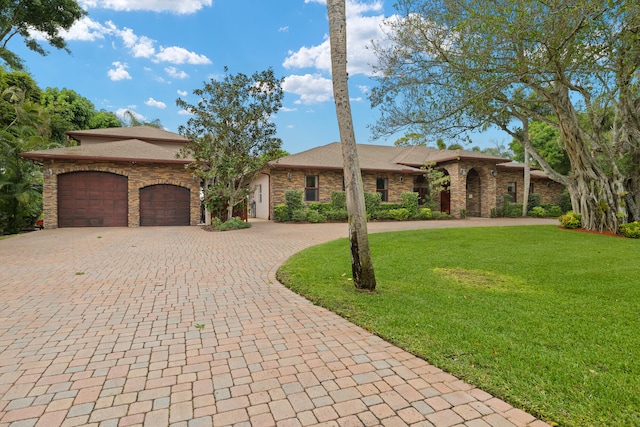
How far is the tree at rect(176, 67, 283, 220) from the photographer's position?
14.1 meters

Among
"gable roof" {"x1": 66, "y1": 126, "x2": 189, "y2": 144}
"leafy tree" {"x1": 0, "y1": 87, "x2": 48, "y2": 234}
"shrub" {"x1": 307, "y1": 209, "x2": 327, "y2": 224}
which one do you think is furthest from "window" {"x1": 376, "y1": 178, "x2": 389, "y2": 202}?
"leafy tree" {"x1": 0, "y1": 87, "x2": 48, "y2": 234}

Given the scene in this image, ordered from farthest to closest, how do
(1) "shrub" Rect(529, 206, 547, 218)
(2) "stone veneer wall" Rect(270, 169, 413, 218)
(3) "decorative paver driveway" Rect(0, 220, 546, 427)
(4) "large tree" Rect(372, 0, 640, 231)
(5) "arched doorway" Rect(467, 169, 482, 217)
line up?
1. (5) "arched doorway" Rect(467, 169, 482, 217)
2. (1) "shrub" Rect(529, 206, 547, 218)
3. (2) "stone veneer wall" Rect(270, 169, 413, 218)
4. (4) "large tree" Rect(372, 0, 640, 231)
5. (3) "decorative paver driveway" Rect(0, 220, 546, 427)

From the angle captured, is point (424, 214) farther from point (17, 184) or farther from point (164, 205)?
point (17, 184)

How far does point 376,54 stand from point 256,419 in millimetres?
9963

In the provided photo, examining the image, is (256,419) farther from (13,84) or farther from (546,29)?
(13,84)

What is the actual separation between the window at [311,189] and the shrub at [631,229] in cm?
1325

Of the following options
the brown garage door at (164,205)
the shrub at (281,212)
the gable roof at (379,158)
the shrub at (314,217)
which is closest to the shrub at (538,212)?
the gable roof at (379,158)

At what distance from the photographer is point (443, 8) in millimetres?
8375

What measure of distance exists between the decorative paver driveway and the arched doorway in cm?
2012

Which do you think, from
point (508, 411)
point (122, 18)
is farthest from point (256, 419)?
point (122, 18)

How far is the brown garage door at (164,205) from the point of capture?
53.7 feet

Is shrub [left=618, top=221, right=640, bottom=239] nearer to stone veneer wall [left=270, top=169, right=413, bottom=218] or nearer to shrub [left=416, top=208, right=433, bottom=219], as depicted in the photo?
shrub [left=416, top=208, right=433, bottom=219]

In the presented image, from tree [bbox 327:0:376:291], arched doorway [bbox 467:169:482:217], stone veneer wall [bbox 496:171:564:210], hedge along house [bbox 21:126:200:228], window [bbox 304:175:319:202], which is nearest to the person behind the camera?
tree [bbox 327:0:376:291]

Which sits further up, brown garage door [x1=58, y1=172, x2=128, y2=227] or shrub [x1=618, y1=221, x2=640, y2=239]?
brown garage door [x1=58, y1=172, x2=128, y2=227]
